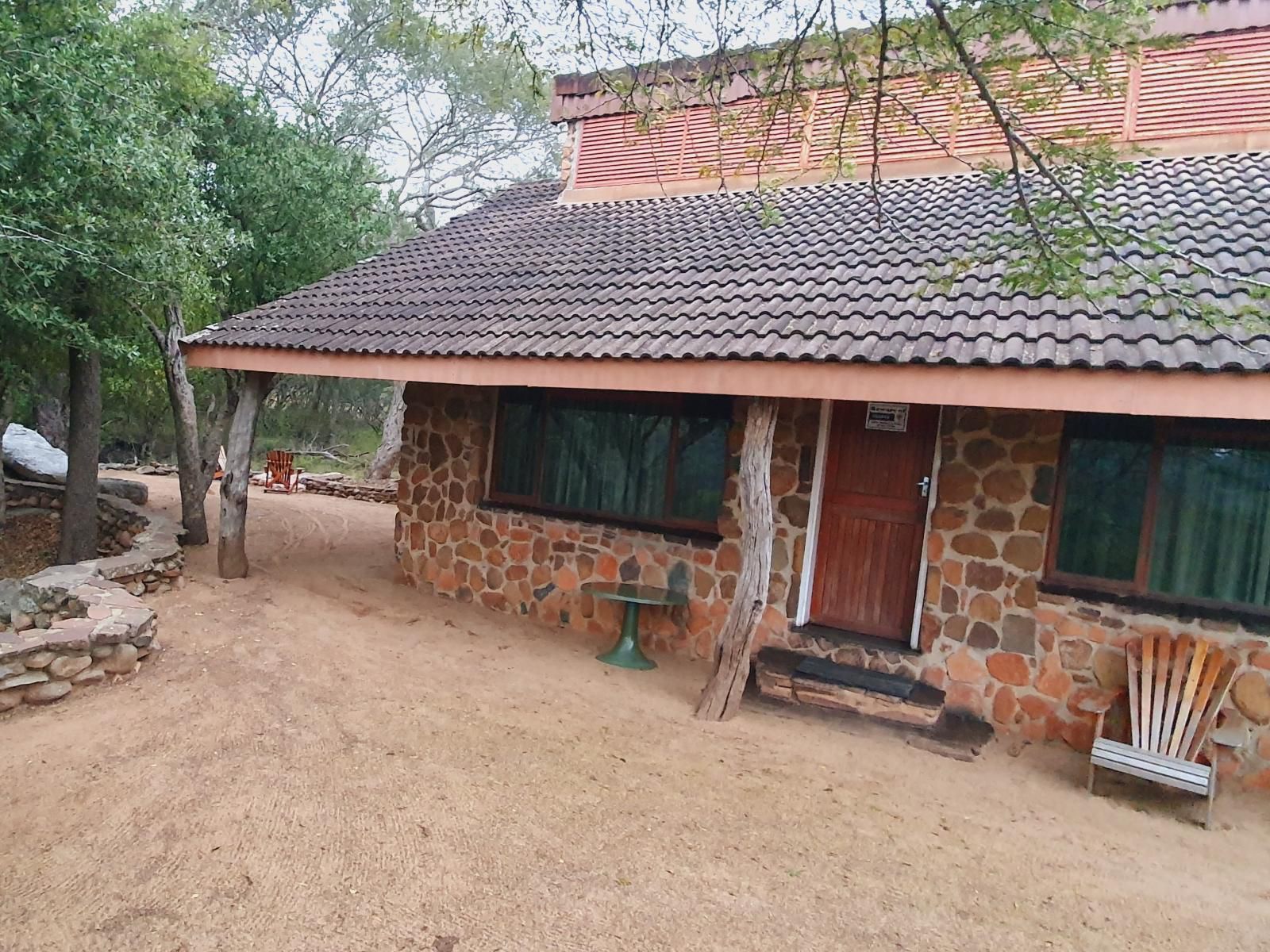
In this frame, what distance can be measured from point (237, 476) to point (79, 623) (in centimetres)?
257

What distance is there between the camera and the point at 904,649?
213 inches

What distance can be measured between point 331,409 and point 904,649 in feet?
65.9

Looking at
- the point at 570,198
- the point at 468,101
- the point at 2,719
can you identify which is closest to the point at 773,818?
the point at 2,719

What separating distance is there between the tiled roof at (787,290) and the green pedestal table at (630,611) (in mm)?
1823

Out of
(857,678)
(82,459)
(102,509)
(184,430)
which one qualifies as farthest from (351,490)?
(857,678)

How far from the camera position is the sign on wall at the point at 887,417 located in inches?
222

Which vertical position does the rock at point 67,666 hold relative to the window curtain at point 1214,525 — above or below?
below

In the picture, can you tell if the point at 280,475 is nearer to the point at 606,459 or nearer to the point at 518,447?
the point at 518,447

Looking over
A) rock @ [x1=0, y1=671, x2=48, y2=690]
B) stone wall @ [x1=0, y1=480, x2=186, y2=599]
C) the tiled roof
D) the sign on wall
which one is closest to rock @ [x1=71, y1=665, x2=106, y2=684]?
rock @ [x1=0, y1=671, x2=48, y2=690]

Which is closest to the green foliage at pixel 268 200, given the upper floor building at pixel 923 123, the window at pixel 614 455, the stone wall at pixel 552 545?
the upper floor building at pixel 923 123

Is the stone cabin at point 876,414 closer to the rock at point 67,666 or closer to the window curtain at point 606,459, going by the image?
the window curtain at point 606,459

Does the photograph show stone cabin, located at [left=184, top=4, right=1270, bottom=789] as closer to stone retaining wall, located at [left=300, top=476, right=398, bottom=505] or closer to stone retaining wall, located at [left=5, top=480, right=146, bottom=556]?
stone retaining wall, located at [left=5, top=480, right=146, bottom=556]

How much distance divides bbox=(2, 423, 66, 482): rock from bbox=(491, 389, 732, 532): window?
7.99 metres

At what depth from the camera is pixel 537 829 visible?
3379mm
